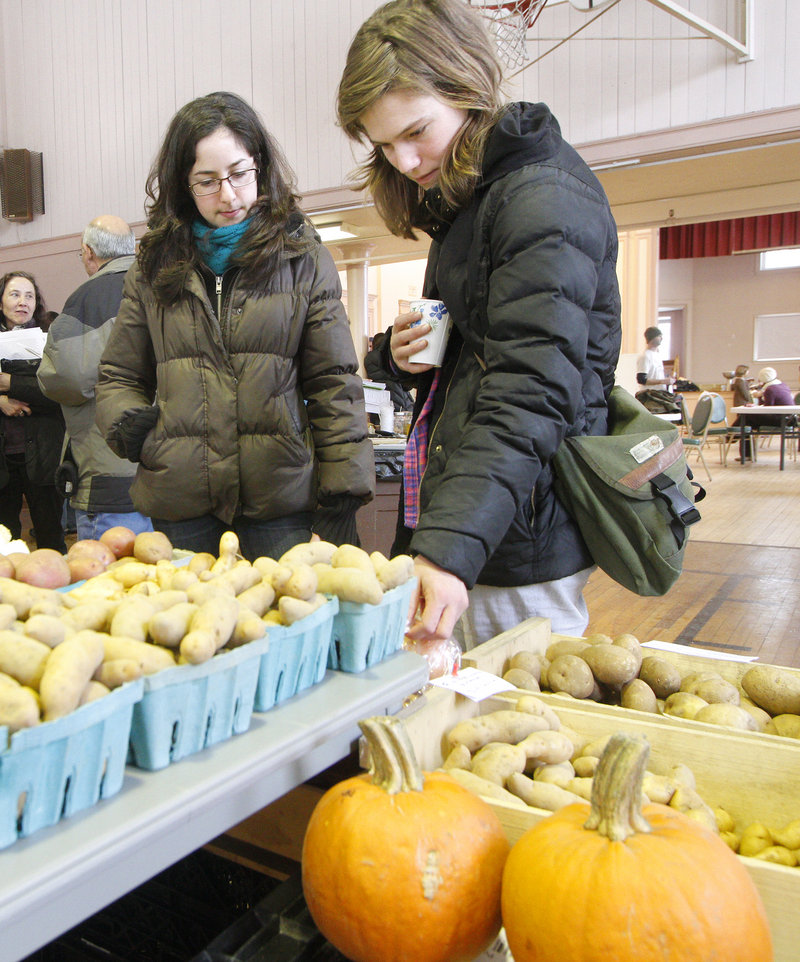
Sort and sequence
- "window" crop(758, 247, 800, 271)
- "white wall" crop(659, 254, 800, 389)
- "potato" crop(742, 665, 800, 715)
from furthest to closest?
"white wall" crop(659, 254, 800, 389) < "window" crop(758, 247, 800, 271) < "potato" crop(742, 665, 800, 715)

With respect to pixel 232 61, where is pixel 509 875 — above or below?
below

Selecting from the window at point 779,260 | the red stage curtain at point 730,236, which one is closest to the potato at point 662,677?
the red stage curtain at point 730,236

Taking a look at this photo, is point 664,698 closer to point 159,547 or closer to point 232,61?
point 159,547

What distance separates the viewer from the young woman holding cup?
109cm

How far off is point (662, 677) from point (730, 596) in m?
3.05

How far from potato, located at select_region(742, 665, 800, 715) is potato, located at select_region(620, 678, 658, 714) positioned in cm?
15

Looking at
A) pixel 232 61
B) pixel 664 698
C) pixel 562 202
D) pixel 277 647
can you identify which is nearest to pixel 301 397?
pixel 562 202

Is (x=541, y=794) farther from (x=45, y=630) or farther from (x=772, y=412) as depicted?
(x=772, y=412)

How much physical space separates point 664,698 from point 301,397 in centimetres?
106

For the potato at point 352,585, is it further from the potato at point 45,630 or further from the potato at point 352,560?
the potato at point 45,630

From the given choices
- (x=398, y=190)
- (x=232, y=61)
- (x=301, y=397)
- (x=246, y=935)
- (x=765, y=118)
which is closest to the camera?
(x=246, y=935)

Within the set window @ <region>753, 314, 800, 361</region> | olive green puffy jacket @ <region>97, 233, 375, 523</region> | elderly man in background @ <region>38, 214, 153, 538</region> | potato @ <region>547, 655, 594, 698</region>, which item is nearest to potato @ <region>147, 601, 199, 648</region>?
potato @ <region>547, 655, 594, 698</region>

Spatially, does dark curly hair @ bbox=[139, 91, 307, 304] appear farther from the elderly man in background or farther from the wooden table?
the wooden table

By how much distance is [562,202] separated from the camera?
1173 millimetres
